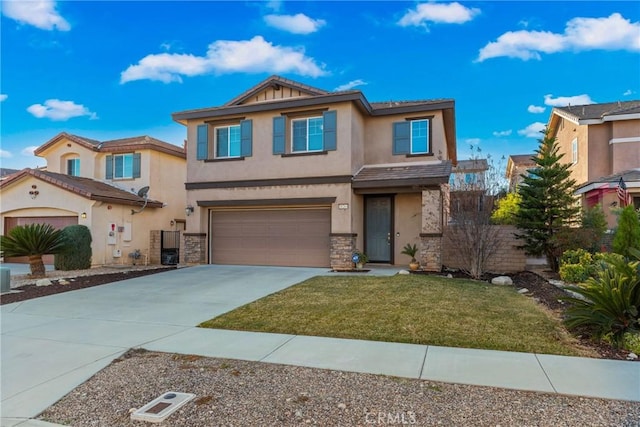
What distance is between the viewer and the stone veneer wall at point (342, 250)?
47.2 ft

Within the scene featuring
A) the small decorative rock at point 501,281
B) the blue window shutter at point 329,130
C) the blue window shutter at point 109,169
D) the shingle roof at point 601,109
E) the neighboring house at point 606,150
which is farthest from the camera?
the blue window shutter at point 109,169

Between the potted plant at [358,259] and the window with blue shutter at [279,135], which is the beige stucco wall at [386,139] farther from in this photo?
the potted plant at [358,259]

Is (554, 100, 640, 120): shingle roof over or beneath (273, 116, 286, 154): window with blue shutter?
over

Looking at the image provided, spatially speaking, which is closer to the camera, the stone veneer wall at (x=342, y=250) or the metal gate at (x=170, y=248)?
the stone veneer wall at (x=342, y=250)

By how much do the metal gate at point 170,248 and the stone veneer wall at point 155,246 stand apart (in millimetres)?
183

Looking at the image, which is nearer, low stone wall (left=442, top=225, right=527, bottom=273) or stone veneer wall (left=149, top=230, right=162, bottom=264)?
low stone wall (left=442, top=225, right=527, bottom=273)

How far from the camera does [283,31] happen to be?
15227 millimetres

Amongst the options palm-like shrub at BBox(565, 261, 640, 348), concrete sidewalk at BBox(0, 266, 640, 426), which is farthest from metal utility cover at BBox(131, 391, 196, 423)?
palm-like shrub at BBox(565, 261, 640, 348)

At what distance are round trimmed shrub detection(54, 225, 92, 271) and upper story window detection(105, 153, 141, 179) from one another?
15.3 ft

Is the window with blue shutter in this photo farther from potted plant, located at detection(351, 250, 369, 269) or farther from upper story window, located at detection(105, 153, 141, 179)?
upper story window, located at detection(105, 153, 141, 179)

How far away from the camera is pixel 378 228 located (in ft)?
52.4

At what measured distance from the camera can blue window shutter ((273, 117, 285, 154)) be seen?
15.6 metres

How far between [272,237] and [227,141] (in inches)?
178

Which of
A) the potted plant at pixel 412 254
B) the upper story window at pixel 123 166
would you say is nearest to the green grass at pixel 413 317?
the potted plant at pixel 412 254
